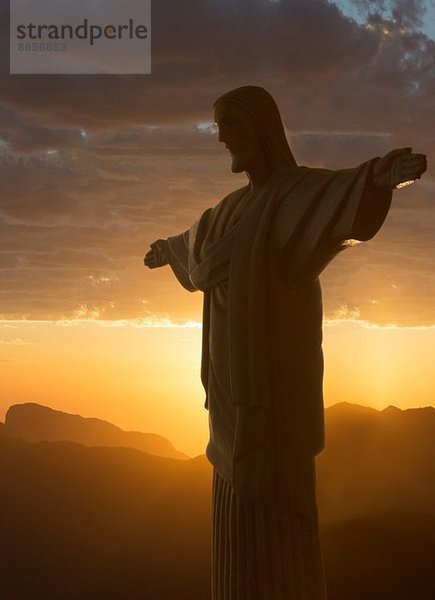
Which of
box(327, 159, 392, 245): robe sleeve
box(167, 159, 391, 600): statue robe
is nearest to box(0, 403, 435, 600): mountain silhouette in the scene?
box(167, 159, 391, 600): statue robe

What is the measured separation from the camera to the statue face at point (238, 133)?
5.34m

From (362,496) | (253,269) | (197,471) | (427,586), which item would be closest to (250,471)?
(253,269)

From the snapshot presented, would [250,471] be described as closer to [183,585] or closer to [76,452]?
[183,585]

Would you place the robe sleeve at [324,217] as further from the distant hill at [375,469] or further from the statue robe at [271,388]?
the distant hill at [375,469]

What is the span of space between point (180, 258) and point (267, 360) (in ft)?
4.77

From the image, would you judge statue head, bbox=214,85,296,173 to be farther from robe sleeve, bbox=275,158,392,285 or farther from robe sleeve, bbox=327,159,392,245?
robe sleeve, bbox=327,159,392,245

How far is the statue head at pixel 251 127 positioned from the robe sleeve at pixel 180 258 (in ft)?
3.16

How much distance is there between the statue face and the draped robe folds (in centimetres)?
22

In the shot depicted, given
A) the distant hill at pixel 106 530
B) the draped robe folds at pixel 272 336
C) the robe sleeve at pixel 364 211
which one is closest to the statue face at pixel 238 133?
the draped robe folds at pixel 272 336

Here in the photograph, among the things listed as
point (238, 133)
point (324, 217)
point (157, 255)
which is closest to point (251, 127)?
point (238, 133)

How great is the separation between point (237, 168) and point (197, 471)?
8956 mm

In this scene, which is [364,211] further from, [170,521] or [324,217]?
[170,521]

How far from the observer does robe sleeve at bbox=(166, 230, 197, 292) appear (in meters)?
6.16

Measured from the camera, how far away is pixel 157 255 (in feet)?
21.2
